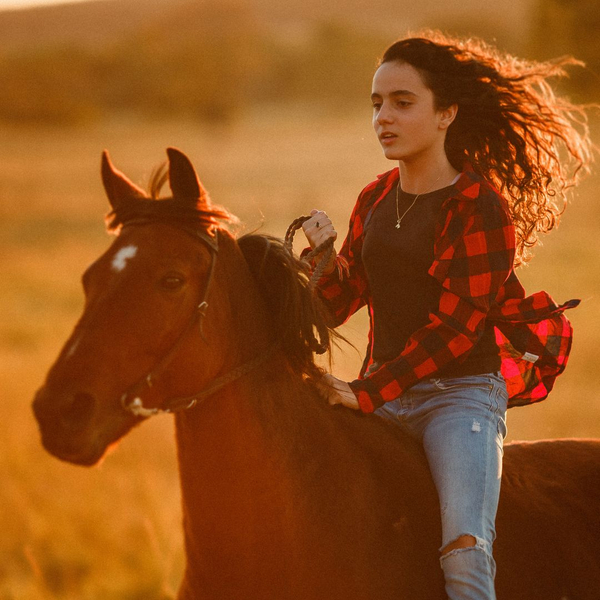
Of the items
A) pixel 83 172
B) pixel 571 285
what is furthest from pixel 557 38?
pixel 83 172

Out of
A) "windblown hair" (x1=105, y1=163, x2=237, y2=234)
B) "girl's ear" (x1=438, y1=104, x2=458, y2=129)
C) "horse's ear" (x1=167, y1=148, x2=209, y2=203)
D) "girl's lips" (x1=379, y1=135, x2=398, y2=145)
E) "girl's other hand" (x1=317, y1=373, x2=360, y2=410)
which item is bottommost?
"girl's other hand" (x1=317, y1=373, x2=360, y2=410)

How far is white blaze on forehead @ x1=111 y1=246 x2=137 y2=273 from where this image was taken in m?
2.99

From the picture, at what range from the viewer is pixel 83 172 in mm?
55156

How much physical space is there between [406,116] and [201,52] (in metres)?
89.6

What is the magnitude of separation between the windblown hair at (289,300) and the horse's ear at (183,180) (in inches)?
15.0

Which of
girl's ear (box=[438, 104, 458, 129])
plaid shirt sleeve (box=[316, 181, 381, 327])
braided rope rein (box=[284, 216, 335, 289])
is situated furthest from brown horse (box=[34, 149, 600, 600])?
girl's ear (box=[438, 104, 458, 129])

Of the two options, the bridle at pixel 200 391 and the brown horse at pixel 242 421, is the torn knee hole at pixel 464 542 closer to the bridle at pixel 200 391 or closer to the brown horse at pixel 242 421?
the brown horse at pixel 242 421

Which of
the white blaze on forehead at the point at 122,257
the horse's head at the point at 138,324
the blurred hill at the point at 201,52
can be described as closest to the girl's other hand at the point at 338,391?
the horse's head at the point at 138,324

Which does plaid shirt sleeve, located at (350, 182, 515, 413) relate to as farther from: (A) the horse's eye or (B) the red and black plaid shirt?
(A) the horse's eye

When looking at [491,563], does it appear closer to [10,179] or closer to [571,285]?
[571,285]

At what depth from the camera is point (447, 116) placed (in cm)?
401

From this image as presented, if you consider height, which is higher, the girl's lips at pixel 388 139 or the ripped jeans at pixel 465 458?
the girl's lips at pixel 388 139

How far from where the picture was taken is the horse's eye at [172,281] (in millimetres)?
3025

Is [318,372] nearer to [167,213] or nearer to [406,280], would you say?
[406,280]
